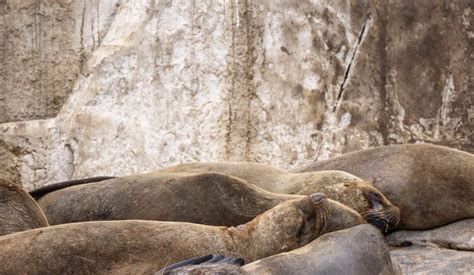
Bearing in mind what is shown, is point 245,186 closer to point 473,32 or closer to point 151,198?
point 151,198

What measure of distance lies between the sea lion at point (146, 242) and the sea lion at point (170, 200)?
42 centimetres

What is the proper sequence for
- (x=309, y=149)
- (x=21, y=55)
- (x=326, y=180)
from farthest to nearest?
(x=21, y=55)
(x=309, y=149)
(x=326, y=180)

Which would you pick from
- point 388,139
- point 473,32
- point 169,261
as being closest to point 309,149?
point 388,139

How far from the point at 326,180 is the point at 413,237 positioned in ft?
2.37

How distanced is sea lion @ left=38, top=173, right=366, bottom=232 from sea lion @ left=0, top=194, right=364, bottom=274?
0.42 m

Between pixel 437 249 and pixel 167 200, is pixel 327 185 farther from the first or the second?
pixel 167 200

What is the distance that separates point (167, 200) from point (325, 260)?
2.03m

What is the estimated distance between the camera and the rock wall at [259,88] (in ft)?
37.1

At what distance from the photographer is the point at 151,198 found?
7227 millimetres

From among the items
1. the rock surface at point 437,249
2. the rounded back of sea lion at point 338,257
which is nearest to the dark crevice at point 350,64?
the rock surface at point 437,249

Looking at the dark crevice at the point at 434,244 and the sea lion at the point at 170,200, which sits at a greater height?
the sea lion at the point at 170,200

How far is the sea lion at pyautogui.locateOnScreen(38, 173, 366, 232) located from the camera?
6883 millimetres

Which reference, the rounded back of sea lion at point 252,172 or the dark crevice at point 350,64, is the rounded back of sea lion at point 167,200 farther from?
the dark crevice at point 350,64

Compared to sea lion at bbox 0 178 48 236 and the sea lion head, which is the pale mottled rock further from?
sea lion at bbox 0 178 48 236
